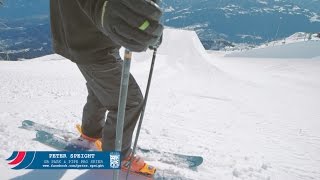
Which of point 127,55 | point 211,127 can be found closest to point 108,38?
point 127,55

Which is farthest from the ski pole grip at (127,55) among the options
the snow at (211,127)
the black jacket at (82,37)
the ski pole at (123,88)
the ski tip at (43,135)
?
the ski tip at (43,135)

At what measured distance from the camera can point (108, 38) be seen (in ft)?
9.77

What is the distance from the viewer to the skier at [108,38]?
2.29m

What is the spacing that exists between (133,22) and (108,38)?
0.76 metres

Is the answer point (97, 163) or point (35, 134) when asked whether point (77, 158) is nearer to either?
point (97, 163)

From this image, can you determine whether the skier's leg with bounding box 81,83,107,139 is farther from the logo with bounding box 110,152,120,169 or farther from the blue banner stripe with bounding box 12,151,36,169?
the logo with bounding box 110,152,120,169

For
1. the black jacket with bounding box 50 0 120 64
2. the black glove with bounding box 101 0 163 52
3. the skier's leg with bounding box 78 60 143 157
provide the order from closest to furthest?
1. the black glove with bounding box 101 0 163 52
2. the black jacket with bounding box 50 0 120 64
3. the skier's leg with bounding box 78 60 143 157

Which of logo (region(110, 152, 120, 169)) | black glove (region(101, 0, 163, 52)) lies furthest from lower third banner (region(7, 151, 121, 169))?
black glove (region(101, 0, 163, 52))

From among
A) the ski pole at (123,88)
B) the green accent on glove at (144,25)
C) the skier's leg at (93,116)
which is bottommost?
the skier's leg at (93,116)

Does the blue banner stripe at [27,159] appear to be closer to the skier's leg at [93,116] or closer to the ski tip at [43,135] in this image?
the skier's leg at [93,116]

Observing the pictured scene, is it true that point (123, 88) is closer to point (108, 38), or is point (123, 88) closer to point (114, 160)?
point (114, 160)

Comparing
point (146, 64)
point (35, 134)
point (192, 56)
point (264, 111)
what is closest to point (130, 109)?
point (35, 134)

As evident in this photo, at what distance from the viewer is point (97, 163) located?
238 cm

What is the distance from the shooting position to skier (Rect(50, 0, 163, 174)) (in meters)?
2.29
